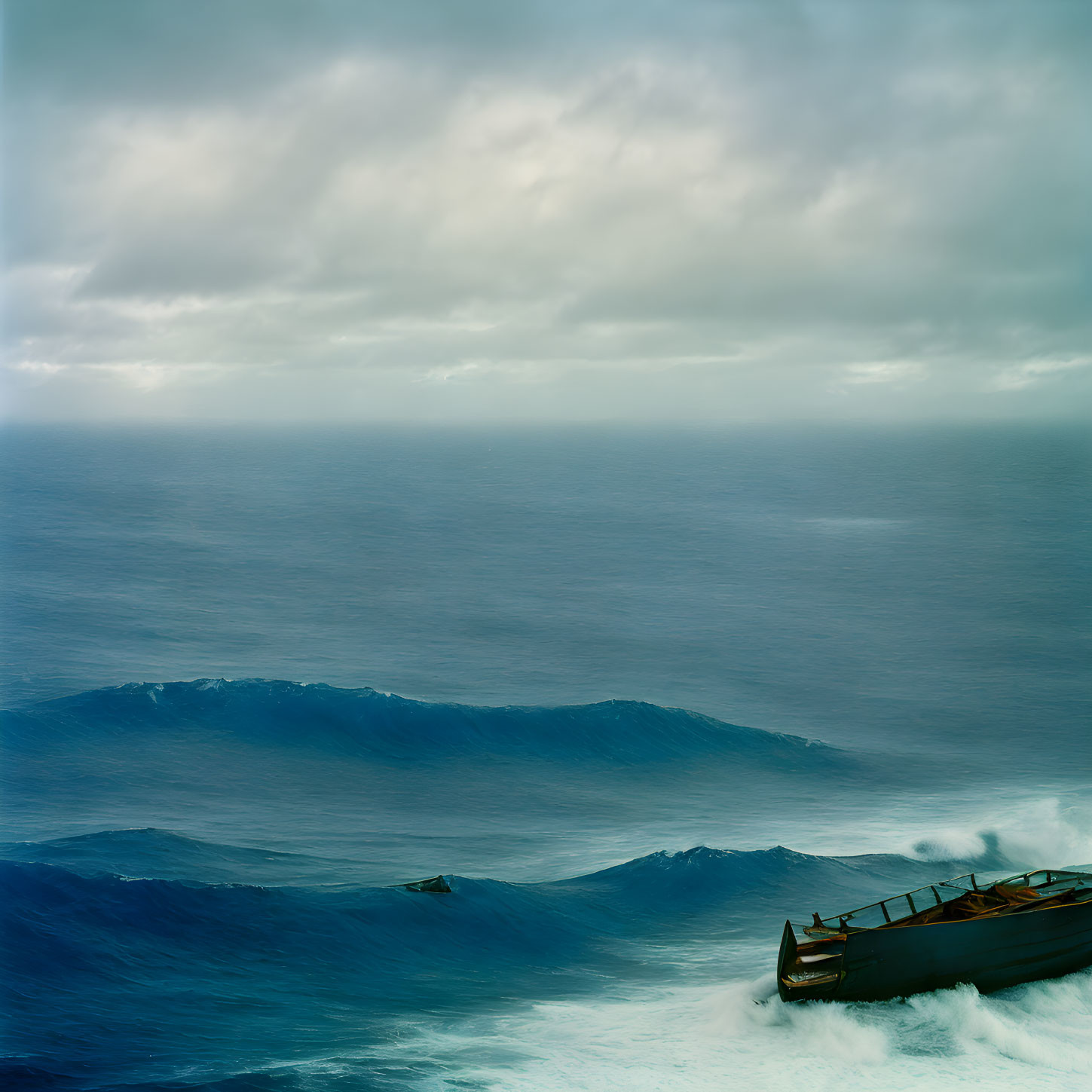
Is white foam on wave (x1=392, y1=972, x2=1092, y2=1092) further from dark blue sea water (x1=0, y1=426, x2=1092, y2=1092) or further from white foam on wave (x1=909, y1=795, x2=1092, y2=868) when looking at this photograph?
white foam on wave (x1=909, y1=795, x2=1092, y2=868)

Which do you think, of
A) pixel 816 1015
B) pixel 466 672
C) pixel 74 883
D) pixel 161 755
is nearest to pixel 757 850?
pixel 816 1015

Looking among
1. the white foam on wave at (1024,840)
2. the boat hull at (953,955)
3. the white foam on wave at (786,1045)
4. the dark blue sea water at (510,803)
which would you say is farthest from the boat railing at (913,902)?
the white foam on wave at (1024,840)

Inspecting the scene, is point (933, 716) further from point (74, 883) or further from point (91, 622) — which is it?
point (91, 622)

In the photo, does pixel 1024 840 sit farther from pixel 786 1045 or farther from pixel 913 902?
pixel 786 1045

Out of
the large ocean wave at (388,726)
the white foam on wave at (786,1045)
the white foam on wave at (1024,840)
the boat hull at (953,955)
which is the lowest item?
the white foam on wave at (786,1045)

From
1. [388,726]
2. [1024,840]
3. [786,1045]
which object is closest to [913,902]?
[786,1045]

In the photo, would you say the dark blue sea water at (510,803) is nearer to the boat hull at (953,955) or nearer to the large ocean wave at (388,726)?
the large ocean wave at (388,726)

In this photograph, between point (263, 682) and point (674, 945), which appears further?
point (263, 682)
